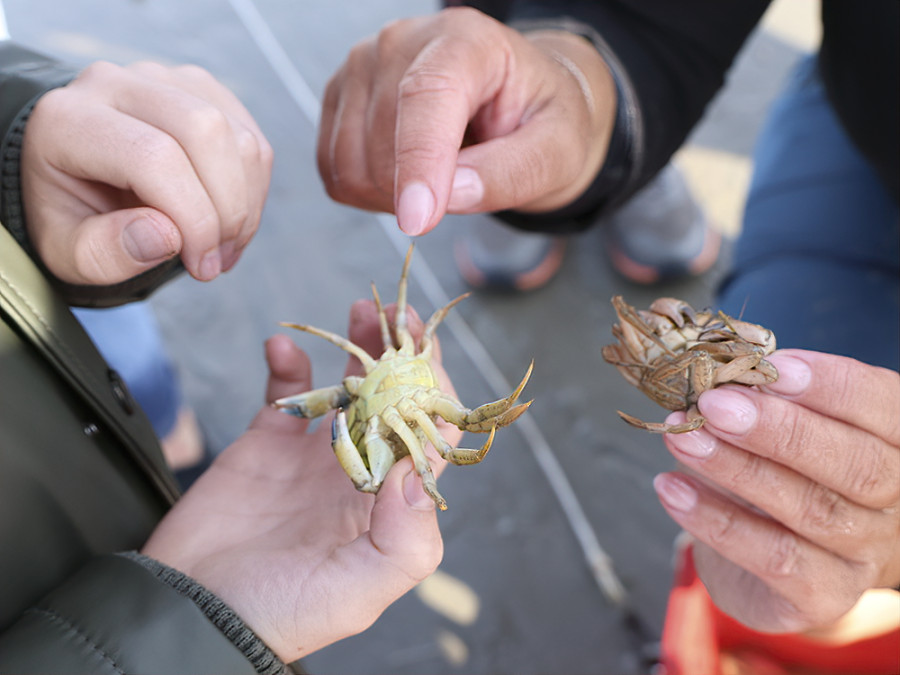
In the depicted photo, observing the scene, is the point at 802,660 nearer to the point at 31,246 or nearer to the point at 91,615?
the point at 91,615

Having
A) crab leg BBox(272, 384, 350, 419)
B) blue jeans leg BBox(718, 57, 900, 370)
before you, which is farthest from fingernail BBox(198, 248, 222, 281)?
blue jeans leg BBox(718, 57, 900, 370)

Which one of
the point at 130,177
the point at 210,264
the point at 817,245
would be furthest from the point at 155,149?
the point at 817,245

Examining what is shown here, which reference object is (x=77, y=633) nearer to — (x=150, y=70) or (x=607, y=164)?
(x=150, y=70)

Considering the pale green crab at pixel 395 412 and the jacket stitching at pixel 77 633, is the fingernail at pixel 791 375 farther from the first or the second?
the jacket stitching at pixel 77 633

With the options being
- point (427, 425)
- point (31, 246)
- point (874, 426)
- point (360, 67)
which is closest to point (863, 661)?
point (874, 426)

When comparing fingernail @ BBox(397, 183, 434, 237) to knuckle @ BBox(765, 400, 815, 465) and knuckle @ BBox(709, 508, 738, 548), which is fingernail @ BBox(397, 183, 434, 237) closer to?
knuckle @ BBox(765, 400, 815, 465)

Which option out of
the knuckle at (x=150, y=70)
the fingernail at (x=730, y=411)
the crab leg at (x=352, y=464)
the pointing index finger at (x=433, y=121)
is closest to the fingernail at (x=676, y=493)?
the fingernail at (x=730, y=411)
